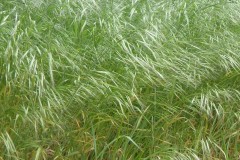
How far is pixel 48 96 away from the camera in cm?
349

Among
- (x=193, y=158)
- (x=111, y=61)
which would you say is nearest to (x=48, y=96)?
(x=111, y=61)

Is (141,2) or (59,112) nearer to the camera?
(59,112)

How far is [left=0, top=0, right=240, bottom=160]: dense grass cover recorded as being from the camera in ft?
11.1

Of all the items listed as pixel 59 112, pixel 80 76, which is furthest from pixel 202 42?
pixel 59 112

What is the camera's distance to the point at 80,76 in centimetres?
373

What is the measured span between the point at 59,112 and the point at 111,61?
68 centimetres

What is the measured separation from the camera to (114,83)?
3740mm

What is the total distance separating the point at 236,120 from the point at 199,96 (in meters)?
0.31

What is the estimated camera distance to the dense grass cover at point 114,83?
3.40 m

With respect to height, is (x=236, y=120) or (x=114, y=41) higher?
(x=114, y=41)

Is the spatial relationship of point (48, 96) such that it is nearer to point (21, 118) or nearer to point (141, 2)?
point (21, 118)

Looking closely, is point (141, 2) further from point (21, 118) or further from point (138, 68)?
point (21, 118)

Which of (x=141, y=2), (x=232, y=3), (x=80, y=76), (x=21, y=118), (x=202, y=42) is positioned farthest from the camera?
(x=232, y=3)

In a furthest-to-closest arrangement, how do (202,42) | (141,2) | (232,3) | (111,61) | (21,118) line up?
(232,3), (141,2), (202,42), (111,61), (21,118)
